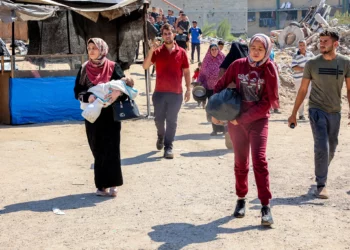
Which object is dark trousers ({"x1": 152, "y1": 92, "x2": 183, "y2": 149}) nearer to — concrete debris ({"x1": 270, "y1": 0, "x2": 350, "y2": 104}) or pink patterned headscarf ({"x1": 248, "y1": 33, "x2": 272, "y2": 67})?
pink patterned headscarf ({"x1": 248, "y1": 33, "x2": 272, "y2": 67})

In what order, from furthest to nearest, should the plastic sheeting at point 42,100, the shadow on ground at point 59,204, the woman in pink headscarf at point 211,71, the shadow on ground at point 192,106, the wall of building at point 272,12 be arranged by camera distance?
1. the wall of building at point 272,12
2. the shadow on ground at point 192,106
3. the plastic sheeting at point 42,100
4. the woman in pink headscarf at point 211,71
5. the shadow on ground at point 59,204

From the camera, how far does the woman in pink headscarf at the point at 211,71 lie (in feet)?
38.3

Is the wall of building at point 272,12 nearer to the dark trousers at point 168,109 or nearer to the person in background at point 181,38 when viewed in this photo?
the person in background at point 181,38

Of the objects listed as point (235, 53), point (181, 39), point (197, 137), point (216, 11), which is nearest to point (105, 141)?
point (235, 53)

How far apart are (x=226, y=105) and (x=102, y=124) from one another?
1629 millimetres

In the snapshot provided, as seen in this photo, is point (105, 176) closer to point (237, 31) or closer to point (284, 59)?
point (284, 59)

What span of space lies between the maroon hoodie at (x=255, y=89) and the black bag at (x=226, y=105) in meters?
0.08

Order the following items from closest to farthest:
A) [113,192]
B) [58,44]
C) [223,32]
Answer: [113,192]
[58,44]
[223,32]

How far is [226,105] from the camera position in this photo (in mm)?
5652

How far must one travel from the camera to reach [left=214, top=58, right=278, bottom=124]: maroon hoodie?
5.70 meters

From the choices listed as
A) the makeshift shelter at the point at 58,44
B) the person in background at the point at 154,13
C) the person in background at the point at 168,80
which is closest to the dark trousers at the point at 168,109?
the person in background at the point at 168,80

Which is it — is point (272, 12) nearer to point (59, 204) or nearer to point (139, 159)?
point (139, 159)

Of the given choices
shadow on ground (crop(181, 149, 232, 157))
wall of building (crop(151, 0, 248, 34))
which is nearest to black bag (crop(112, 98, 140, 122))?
shadow on ground (crop(181, 149, 232, 157))

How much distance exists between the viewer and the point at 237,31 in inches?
2156
